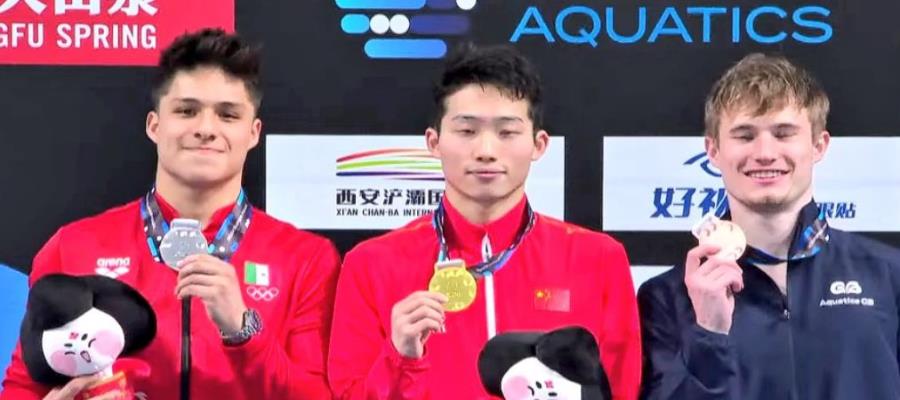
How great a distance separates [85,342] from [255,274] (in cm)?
49

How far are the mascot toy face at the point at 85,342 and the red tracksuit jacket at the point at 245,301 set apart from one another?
0.21m

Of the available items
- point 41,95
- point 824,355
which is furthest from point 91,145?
point 824,355

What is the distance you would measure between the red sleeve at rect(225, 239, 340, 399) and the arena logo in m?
0.93

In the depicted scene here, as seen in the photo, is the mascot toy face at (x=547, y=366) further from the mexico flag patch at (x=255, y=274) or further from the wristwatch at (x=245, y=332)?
the mexico flag patch at (x=255, y=274)

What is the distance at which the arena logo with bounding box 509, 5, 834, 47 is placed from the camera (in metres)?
3.49

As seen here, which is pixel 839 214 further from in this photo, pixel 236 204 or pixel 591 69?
pixel 236 204

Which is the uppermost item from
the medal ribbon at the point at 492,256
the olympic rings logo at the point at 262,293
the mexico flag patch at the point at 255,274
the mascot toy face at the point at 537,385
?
the medal ribbon at the point at 492,256

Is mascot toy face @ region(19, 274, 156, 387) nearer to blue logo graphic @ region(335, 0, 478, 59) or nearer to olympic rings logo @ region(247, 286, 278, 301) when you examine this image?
olympic rings logo @ region(247, 286, 278, 301)

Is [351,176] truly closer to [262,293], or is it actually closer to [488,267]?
[262,293]

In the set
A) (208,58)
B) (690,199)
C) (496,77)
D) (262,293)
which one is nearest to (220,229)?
(262,293)

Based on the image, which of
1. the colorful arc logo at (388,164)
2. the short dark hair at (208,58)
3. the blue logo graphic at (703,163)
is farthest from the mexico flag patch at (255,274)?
→ the blue logo graphic at (703,163)

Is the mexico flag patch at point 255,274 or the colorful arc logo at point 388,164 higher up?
the colorful arc logo at point 388,164

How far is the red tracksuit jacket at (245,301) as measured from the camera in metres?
2.88

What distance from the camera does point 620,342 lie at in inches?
113
